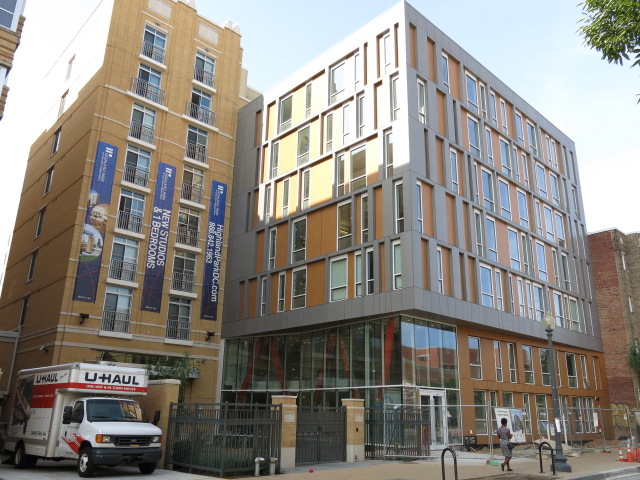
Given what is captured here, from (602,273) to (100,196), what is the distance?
130ft

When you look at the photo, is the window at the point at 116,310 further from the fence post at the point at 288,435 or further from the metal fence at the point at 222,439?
the fence post at the point at 288,435

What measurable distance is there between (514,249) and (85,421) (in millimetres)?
27049

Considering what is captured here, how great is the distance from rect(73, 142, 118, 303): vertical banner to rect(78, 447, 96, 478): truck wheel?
17.2m

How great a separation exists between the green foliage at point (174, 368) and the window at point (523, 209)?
74.0 ft

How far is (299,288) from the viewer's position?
105 ft

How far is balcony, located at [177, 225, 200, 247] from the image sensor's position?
1414 inches

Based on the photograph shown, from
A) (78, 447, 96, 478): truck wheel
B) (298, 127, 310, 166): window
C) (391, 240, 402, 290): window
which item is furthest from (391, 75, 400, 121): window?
(78, 447, 96, 478): truck wheel

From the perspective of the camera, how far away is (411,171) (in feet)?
90.3

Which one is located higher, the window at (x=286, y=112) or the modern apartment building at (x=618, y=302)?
the window at (x=286, y=112)

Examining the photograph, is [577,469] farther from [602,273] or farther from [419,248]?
[602,273]

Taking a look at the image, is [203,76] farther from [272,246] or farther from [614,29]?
[614,29]

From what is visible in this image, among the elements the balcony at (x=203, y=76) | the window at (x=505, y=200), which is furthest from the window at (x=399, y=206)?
the balcony at (x=203, y=76)

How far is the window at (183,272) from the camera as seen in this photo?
115 feet

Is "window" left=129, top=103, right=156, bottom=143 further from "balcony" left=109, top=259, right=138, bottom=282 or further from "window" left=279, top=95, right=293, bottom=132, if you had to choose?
"window" left=279, top=95, right=293, bottom=132
